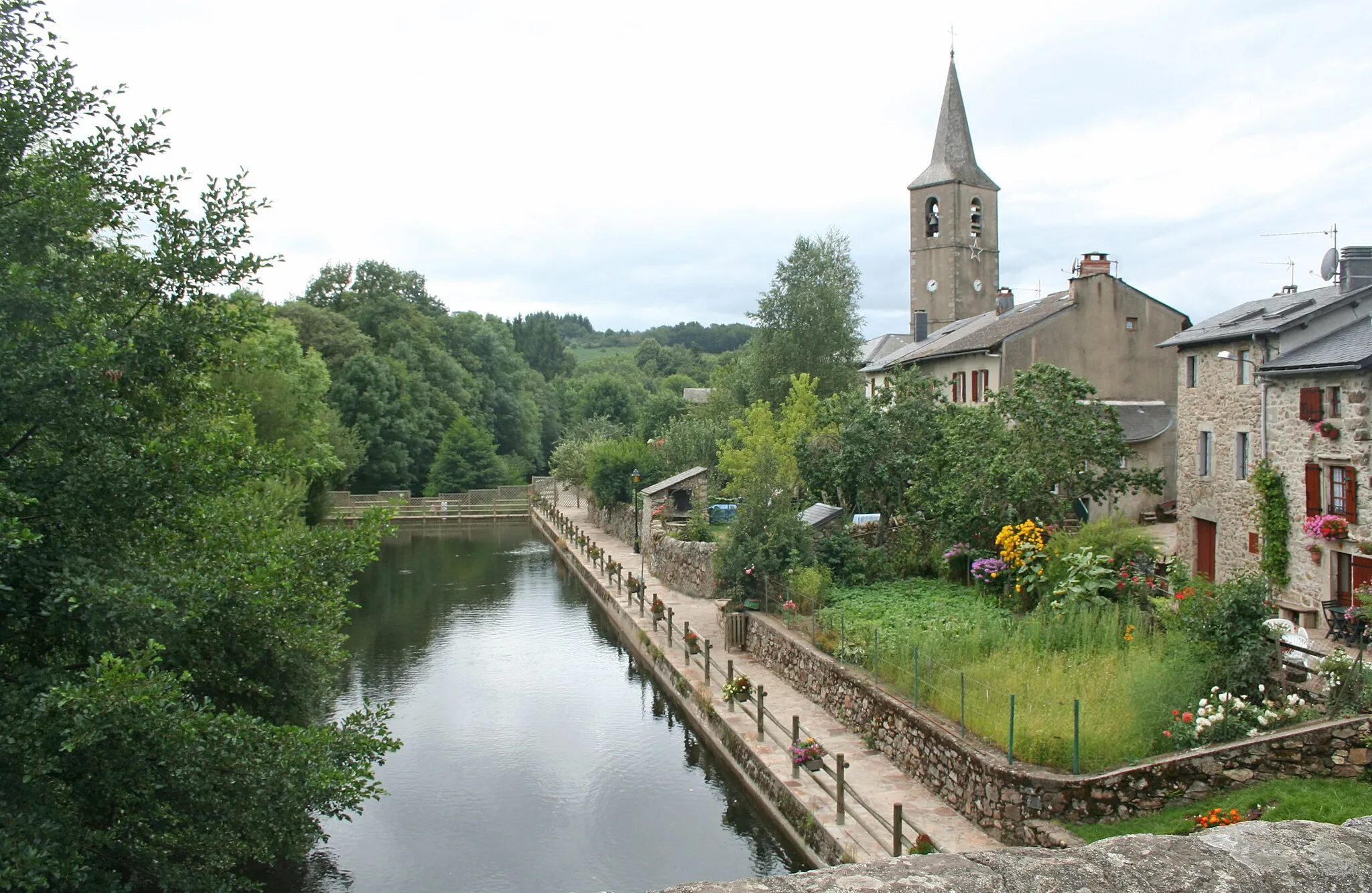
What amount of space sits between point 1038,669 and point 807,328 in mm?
28531

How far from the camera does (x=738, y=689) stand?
15633mm

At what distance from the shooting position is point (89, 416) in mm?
7824

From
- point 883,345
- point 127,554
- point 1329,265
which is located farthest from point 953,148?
point 127,554

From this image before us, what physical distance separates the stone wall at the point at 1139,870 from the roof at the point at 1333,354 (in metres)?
15.4

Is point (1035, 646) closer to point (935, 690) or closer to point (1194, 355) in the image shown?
point (935, 690)

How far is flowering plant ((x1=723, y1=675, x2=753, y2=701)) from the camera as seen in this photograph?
1565 centimetres

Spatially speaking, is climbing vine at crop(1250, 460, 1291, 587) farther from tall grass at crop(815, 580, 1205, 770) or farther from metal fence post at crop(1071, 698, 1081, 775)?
metal fence post at crop(1071, 698, 1081, 775)

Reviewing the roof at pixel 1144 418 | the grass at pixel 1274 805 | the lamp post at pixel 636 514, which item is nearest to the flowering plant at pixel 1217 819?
the grass at pixel 1274 805

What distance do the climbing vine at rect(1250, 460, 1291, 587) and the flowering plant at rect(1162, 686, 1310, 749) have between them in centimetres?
839

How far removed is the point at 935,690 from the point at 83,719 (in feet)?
30.3

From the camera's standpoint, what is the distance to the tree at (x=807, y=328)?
39531 millimetres

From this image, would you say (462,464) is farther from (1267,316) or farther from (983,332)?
(1267,316)

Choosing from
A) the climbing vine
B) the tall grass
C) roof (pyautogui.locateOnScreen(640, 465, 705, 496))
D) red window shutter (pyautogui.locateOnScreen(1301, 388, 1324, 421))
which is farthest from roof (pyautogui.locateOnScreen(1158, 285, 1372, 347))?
roof (pyautogui.locateOnScreen(640, 465, 705, 496))

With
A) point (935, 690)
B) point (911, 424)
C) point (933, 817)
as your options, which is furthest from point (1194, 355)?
point (933, 817)
